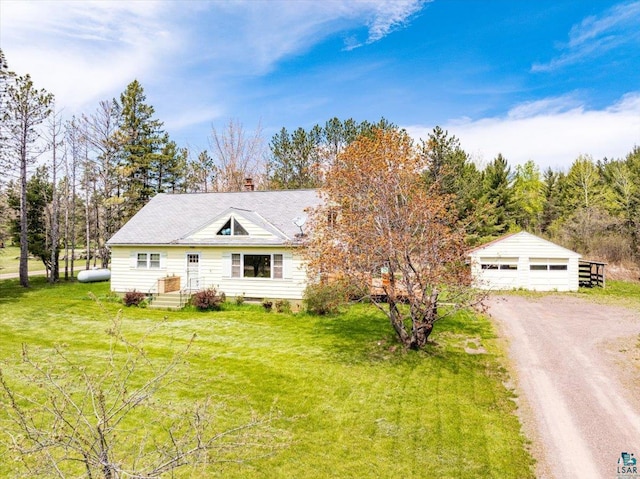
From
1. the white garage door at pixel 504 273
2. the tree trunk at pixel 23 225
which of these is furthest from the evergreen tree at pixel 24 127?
the white garage door at pixel 504 273

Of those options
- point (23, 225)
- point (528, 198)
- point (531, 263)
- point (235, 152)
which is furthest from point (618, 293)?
point (23, 225)

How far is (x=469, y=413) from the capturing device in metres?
8.08

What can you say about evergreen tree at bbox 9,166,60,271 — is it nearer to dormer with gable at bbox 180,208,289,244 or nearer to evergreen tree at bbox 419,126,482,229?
dormer with gable at bbox 180,208,289,244

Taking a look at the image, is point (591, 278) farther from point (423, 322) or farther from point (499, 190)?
point (423, 322)

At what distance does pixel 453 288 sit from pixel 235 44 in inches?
502

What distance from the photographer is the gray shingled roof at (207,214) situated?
65.8 feet

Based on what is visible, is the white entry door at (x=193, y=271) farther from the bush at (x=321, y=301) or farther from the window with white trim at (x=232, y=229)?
the bush at (x=321, y=301)

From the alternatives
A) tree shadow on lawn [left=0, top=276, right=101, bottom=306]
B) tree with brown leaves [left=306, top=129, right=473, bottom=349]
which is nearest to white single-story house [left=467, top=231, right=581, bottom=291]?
tree with brown leaves [left=306, top=129, right=473, bottom=349]

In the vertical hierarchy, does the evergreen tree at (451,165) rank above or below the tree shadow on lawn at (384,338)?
above

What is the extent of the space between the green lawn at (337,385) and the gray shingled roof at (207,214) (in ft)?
15.0

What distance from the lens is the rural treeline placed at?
25.9m

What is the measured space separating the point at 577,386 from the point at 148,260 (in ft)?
63.8

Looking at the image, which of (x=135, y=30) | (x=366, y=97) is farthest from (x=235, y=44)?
(x=366, y=97)

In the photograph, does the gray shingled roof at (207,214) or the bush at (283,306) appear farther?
the gray shingled roof at (207,214)
